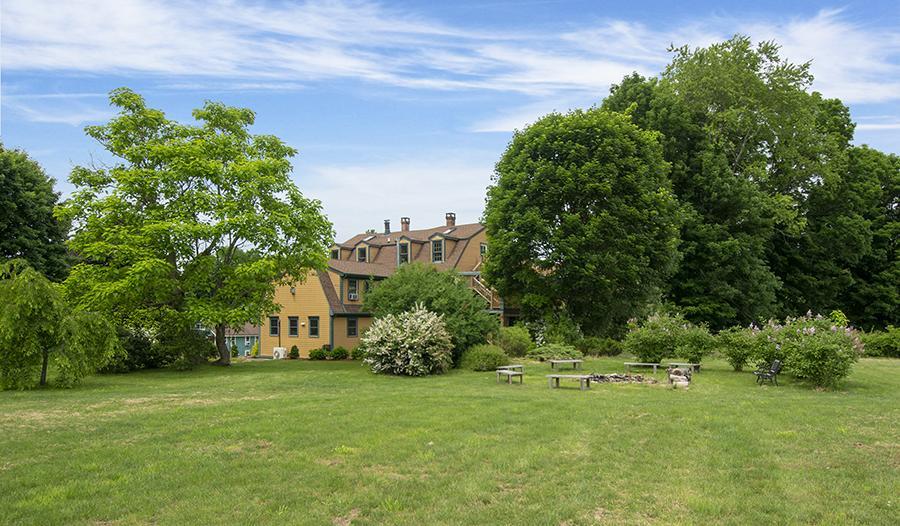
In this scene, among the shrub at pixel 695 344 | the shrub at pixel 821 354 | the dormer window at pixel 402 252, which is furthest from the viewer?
the dormer window at pixel 402 252

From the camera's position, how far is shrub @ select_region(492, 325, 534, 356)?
96.4ft

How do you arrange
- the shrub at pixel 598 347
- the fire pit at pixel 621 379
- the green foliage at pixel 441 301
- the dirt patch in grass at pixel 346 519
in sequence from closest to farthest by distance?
the dirt patch in grass at pixel 346 519 → the fire pit at pixel 621 379 → the green foliage at pixel 441 301 → the shrub at pixel 598 347

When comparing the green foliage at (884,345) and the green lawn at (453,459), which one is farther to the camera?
the green foliage at (884,345)

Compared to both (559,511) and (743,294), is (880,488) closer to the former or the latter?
(559,511)

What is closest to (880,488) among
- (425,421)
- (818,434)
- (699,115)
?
(818,434)

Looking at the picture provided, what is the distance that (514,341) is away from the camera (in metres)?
29.6

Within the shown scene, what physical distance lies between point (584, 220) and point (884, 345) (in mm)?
17063

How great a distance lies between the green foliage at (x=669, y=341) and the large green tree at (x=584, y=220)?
7344 mm

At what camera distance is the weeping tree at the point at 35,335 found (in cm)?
1812

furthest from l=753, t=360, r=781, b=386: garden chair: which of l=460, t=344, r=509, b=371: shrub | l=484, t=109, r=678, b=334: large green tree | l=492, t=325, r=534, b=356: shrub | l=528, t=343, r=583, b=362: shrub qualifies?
l=484, t=109, r=678, b=334: large green tree

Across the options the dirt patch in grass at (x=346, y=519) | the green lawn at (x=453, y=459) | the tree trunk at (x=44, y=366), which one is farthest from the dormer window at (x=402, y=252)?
the dirt patch in grass at (x=346, y=519)

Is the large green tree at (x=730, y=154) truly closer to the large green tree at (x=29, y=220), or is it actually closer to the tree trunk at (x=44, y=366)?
the tree trunk at (x=44, y=366)

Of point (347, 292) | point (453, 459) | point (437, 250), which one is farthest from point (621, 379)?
point (437, 250)

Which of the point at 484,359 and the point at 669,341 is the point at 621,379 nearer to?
the point at 669,341
